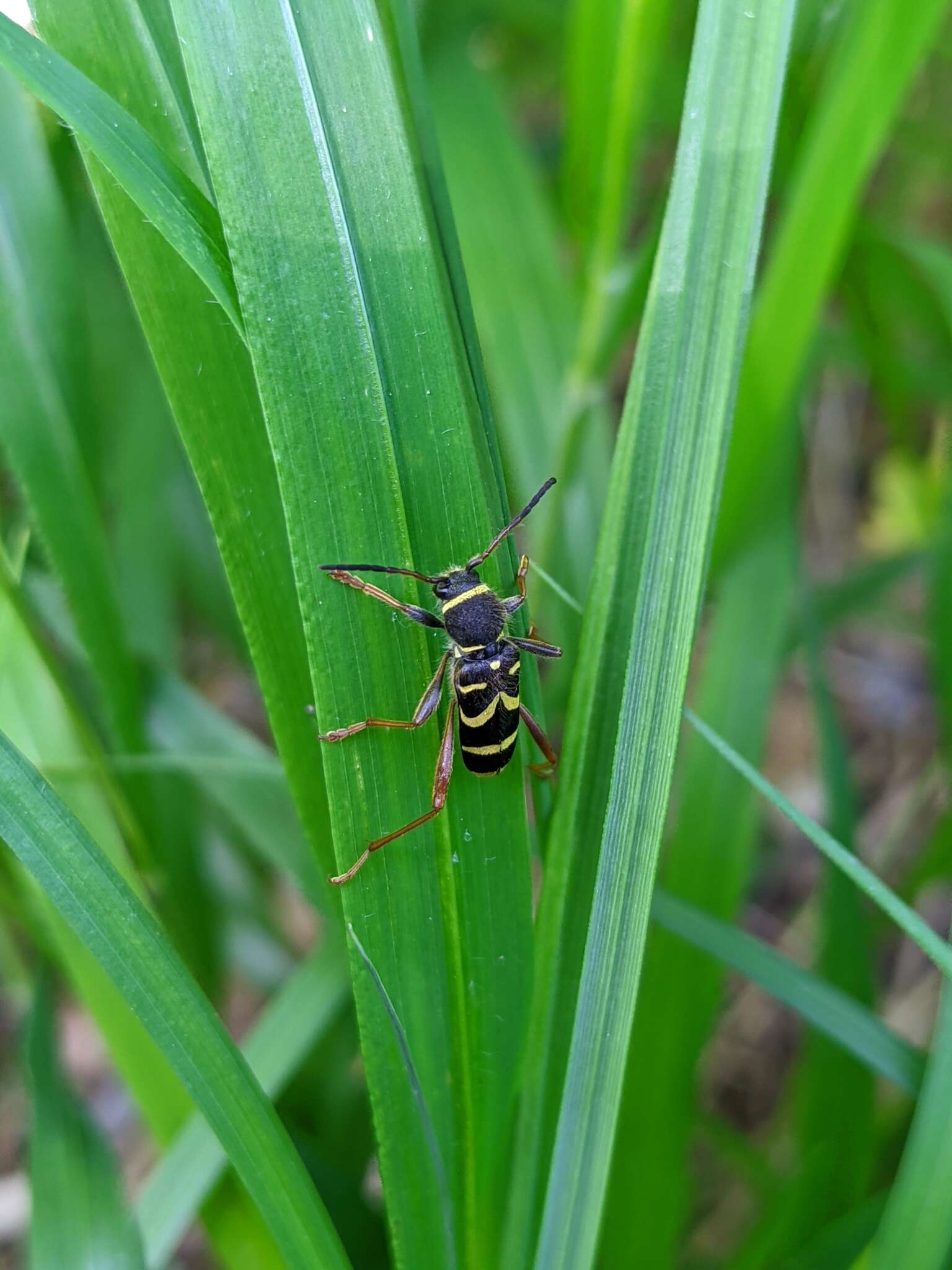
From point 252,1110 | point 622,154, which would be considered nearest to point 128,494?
point 622,154

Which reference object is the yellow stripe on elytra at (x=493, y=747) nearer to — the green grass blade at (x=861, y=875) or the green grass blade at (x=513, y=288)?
the green grass blade at (x=861, y=875)

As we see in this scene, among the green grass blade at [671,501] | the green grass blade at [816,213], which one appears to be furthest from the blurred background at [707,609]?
the green grass blade at [671,501]

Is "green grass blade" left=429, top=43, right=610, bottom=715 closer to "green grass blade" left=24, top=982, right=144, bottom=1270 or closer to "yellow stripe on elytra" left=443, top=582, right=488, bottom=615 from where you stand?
"yellow stripe on elytra" left=443, top=582, right=488, bottom=615

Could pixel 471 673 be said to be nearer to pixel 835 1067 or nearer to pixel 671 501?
pixel 671 501

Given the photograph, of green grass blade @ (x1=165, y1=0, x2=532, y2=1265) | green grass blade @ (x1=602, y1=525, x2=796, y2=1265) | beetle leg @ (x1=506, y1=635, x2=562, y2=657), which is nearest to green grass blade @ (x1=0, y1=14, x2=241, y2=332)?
green grass blade @ (x1=165, y1=0, x2=532, y2=1265)

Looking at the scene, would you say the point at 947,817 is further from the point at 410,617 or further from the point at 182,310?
the point at 182,310

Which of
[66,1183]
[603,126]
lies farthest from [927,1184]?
[603,126]

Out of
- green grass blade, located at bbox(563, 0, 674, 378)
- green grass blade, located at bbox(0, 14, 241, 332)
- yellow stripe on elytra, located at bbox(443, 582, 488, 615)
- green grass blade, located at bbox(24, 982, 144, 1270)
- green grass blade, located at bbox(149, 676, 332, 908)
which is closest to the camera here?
green grass blade, located at bbox(0, 14, 241, 332)
